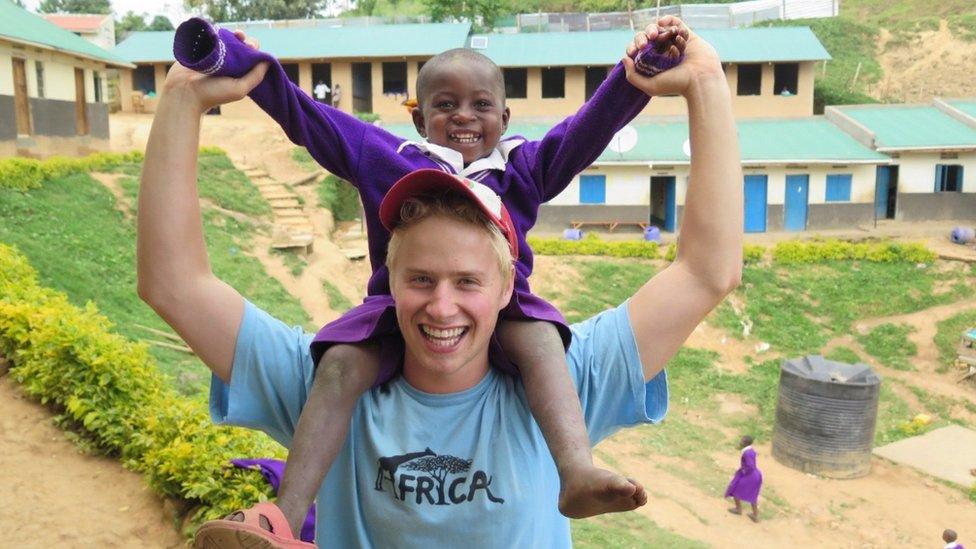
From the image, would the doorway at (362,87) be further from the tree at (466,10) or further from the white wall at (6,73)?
the white wall at (6,73)

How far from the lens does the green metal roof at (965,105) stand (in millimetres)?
24656

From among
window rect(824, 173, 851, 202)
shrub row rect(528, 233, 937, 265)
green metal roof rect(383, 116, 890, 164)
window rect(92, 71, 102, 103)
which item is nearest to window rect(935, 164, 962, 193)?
green metal roof rect(383, 116, 890, 164)

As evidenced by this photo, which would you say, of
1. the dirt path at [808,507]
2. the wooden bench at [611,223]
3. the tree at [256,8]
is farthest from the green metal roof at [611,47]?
the tree at [256,8]

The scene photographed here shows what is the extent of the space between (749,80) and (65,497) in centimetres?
2492

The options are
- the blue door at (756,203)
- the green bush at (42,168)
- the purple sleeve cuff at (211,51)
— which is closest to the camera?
the purple sleeve cuff at (211,51)

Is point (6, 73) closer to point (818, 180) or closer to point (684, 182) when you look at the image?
point (684, 182)

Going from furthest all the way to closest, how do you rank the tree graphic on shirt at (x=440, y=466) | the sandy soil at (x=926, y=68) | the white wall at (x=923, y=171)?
1. the sandy soil at (x=926, y=68)
2. the white wall at (x=923, y=171)
3. the tree graphic on shirt at (x=440, y=466)

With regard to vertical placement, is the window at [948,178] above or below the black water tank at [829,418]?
above

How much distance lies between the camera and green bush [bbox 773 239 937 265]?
19.8 m

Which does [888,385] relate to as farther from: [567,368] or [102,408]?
[567,368]

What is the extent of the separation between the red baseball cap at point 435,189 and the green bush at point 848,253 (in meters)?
19.1

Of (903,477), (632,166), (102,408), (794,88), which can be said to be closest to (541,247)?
(632,166)

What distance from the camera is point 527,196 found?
2.39m

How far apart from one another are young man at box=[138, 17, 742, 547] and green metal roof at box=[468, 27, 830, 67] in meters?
24.2
